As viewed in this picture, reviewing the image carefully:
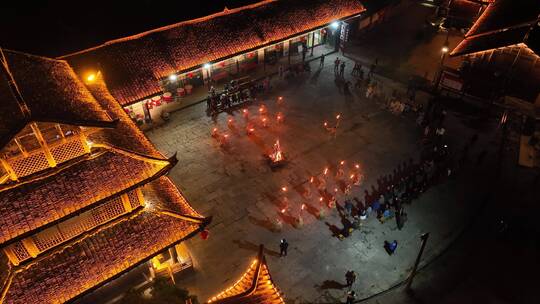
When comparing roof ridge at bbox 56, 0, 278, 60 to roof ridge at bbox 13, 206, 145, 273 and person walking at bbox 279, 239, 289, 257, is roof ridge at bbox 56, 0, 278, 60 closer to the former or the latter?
roof ridge at bbox 13, 206, 145, 273

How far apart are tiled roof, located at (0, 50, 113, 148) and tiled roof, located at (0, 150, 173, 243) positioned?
195cm

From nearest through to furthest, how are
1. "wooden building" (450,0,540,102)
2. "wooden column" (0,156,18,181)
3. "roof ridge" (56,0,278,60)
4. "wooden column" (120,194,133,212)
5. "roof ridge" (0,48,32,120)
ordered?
"roof ridge" (0,48,32,120) < "wooden column" (0,156,18,181) < "wooden column" (120,194,133,212) < "roof ridge" (56,0,278,60) < "wooden building" (450,0,540,102)

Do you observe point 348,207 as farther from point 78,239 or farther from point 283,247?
point 78,239

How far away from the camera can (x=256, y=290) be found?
13.4 m

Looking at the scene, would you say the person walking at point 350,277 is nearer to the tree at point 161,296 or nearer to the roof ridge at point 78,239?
the tree at point 161,296

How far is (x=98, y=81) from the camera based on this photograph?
2327cm

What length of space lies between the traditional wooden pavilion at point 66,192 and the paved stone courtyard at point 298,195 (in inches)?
239

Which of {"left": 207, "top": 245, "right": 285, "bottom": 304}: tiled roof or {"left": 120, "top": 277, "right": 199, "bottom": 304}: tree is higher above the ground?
{"left": 207, "top": 245, "right": 285, "bottom": 304}: tiled roof

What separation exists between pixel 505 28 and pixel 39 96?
1483 inches

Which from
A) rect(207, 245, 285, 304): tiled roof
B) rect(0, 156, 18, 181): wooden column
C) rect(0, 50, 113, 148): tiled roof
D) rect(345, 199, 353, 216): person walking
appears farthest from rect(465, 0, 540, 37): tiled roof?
rect(0, 156, 18, 181): wooden column

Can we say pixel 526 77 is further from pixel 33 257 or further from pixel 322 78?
pixel 33 257

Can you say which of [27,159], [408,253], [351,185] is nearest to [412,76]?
[351,185]

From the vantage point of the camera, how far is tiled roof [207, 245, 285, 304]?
42.1ft

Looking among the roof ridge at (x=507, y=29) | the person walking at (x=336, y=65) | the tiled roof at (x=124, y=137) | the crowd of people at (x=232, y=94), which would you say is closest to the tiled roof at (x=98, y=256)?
the tiled roof at (x=124, y=137)
